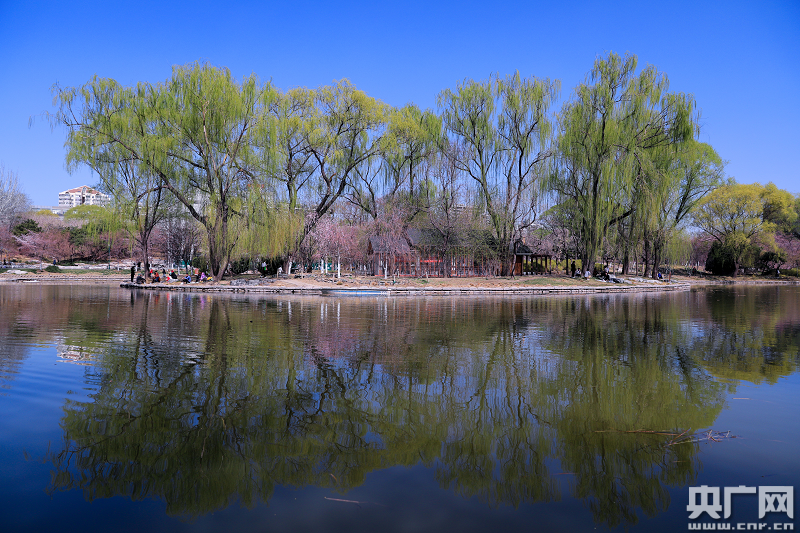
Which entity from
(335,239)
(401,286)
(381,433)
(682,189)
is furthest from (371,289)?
(682,189)

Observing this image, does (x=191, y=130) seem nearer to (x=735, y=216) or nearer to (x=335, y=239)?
(x=335, y=239)

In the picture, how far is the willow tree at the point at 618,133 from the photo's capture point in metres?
34.2

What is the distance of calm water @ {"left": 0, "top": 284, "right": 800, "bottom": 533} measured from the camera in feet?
12.6

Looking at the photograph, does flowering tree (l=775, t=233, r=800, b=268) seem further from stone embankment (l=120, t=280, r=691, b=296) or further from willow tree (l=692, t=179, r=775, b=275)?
stone embankment (l=120, t=280, r=691, b=296)

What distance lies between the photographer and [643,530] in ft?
12.0

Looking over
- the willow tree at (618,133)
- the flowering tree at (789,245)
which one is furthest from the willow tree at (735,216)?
the willow tree at (618,133)

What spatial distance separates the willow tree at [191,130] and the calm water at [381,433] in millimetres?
20864

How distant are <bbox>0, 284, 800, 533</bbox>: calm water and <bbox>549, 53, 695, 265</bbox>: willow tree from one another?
25790mm

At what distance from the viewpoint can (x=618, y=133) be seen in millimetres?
34469

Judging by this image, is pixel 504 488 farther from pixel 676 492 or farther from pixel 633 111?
pixel 633 111

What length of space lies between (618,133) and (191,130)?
28114 mm

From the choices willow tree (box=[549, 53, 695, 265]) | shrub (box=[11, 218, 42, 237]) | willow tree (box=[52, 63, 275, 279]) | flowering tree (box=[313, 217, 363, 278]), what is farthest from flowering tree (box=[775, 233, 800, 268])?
shrub (box=[11, 218, 42, 237])

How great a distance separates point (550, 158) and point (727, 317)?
2270 centimetres

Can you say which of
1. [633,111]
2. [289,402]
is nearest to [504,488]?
[289,402]
